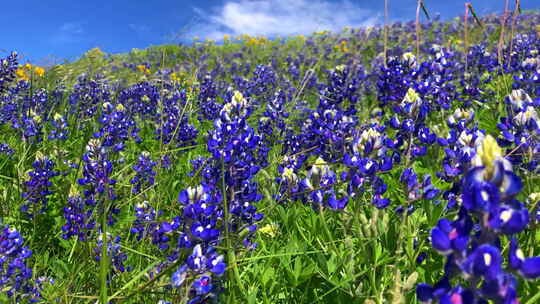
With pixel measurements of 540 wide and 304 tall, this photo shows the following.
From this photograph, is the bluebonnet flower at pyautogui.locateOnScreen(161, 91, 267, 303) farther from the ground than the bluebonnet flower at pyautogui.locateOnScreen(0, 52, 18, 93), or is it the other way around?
the bluebonnet flower at pyautogui.locateOnScreen(0, 52, 18, 93)

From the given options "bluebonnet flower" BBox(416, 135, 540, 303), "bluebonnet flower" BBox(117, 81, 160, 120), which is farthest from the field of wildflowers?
"bluebonnet flower" BBox(117, 81, 160, 120)

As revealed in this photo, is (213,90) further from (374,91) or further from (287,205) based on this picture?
(287,205)

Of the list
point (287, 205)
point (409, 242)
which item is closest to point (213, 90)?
point (287, 205)

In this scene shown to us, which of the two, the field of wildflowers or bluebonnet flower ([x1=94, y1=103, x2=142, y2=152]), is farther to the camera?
bluebonnet flower ([x1=94, y1=103, x2=142, y2=152])

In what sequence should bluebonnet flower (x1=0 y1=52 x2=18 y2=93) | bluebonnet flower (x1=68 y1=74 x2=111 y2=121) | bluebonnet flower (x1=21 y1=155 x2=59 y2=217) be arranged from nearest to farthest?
bluebonnet flower (x1=21 y1=155 x2=59 y2=217) → bluebonnet flower (x1=0 y1=52 x2=18 y2=93) → bluebonnet flower (x1=68 y1=74 x2=111 y2=121)

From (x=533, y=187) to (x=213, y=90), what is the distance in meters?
6.22

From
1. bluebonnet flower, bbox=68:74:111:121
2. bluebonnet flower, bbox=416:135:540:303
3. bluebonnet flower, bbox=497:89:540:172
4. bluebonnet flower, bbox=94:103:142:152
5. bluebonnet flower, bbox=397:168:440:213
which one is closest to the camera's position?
bluebonnet flower, bbox=416:135:540:303

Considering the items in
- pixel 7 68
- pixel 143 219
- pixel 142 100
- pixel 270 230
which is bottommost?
pixel 270 230

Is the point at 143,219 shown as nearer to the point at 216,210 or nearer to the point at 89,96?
the point at 216,210

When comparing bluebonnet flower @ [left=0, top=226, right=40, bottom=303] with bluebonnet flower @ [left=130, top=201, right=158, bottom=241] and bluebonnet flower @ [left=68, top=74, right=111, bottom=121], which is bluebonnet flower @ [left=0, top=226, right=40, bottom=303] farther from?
bluebonnet flower @ [left=68, top=74, right=111, bottom=121]

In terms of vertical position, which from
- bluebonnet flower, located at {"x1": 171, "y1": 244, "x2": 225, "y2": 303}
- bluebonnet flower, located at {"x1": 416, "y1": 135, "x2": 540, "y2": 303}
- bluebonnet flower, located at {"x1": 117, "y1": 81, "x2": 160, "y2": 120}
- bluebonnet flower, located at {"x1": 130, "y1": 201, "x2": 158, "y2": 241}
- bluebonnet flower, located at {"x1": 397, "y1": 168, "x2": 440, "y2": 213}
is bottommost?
bluebonnet flower, located at {"x1": 130, "y1": 201, "x2": 158, "y2": 241}

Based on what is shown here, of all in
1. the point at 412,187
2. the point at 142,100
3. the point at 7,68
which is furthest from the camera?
the point at 142,100

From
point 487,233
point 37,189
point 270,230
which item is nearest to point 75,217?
point 37,189

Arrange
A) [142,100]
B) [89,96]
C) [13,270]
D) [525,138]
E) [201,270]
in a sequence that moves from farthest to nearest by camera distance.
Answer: [142,100] → [89,96] → [525,138] → [13,270] → [201,270]
